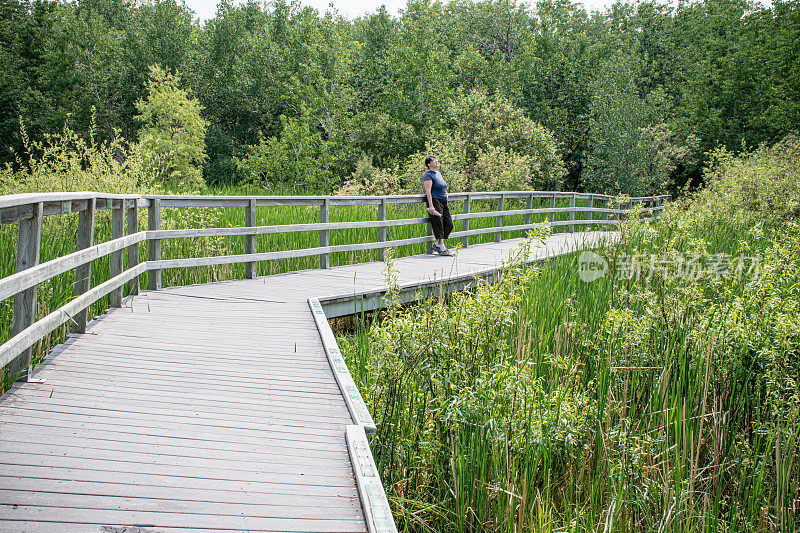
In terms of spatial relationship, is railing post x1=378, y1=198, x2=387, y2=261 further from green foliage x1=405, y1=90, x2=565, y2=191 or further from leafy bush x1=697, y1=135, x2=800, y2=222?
green foliage x1=405, y1=90, x2=565, y2=191

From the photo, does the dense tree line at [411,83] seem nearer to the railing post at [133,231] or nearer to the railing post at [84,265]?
the railing post at [133,231]

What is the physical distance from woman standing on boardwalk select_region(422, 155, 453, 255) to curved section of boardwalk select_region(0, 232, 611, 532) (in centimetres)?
556

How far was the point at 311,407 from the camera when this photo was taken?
13.4 feet

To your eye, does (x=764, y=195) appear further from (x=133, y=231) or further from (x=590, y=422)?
(x=133, y=231)

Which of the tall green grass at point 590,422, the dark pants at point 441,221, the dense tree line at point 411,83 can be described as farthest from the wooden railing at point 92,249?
the dense tree line at point 411,83

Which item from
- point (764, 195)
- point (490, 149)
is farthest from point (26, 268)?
point (490, 149)

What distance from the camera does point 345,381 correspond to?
4500mm

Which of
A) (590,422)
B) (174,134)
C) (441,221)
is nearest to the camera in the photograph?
(590,422)

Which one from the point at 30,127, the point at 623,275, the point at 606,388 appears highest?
the point at 30,127

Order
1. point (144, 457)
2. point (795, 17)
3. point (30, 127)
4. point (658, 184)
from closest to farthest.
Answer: point (144, 457)
point (658, 184)
point (795, 17)
point (30, 127)

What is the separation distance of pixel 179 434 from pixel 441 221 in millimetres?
8577

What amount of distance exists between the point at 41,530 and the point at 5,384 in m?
2.04

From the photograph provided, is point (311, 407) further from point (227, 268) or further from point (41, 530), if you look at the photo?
point (227, 268)

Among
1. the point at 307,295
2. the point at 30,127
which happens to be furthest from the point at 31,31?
the point at 307,295
